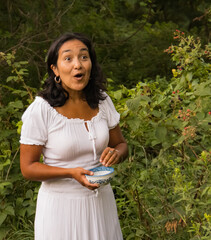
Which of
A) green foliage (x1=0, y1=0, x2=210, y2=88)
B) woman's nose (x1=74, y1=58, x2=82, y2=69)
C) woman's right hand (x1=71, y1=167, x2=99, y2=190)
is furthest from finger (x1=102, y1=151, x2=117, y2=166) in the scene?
green foliage (x1=0, y1=0, x2=210, y2=88)

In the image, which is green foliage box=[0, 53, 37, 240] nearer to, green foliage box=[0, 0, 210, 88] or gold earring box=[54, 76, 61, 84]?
green foliage box=[0, 0, 210, 88]

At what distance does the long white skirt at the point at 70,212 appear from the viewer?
7.64 ft

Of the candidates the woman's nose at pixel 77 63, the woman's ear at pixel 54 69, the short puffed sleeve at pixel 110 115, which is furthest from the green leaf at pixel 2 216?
the woman's nose at pixel 77 63

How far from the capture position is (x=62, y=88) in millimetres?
2389

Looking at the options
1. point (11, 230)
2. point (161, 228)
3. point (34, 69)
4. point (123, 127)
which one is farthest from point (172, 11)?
point (11, 230)

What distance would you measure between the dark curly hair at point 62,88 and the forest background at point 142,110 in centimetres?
42

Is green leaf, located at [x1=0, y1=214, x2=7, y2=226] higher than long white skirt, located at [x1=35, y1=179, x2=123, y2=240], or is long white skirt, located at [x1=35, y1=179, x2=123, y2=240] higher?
long white skirt, located at [x1=35, y1=179, x2=123, y2=240]

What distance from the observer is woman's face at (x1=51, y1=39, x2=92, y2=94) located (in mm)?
2295

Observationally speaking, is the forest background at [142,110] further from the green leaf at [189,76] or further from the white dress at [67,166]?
the white dress at [67,166]

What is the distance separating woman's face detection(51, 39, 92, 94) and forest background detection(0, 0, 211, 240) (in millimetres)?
656

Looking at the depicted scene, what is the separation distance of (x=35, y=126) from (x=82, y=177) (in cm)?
36

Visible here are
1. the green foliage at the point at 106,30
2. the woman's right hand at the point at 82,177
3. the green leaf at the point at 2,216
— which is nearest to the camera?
the woman's right hand at the point at 82,177

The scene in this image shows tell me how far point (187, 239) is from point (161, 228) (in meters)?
0.19

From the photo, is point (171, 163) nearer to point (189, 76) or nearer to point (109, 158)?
point (109, 158)
